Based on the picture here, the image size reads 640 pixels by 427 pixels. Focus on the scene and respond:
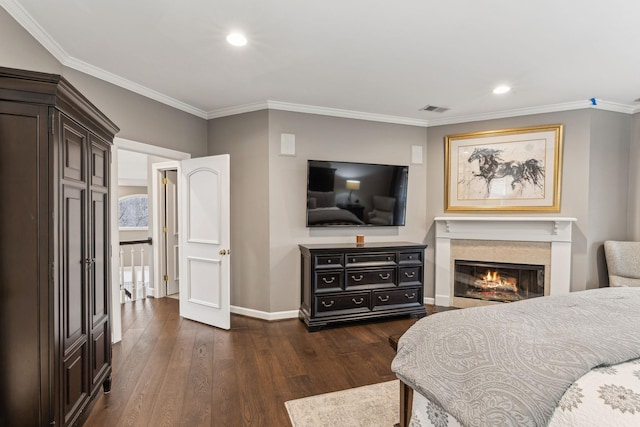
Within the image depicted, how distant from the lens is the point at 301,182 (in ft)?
13.1

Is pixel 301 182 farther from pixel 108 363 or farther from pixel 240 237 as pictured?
pixel 108 363

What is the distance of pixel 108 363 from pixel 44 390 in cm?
83

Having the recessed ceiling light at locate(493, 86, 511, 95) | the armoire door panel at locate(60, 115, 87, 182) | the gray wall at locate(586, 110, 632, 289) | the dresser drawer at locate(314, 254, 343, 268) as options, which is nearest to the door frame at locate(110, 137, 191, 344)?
the armoire door panel at locate(60, 115, 87, 182)

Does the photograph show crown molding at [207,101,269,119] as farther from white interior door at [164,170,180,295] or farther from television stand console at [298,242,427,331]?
television stand console at [298,242,427,331]

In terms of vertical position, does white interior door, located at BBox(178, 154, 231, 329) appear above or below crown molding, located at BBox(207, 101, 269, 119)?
below

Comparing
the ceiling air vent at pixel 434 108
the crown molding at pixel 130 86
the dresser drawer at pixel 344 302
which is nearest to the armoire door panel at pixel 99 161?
the crown molding at pixel 130 86

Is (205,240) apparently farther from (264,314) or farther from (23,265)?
(23,265)

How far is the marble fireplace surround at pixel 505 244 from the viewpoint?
382 cm

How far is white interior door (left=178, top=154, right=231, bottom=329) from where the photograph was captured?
361cm

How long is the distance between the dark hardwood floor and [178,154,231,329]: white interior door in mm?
240

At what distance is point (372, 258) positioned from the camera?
3.80 meters

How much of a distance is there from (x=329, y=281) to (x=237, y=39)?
2514 mm

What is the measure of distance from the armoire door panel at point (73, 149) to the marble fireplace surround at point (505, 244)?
3.95 m

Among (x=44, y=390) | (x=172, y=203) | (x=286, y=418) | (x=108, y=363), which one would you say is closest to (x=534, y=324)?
(x=286, y=418)
